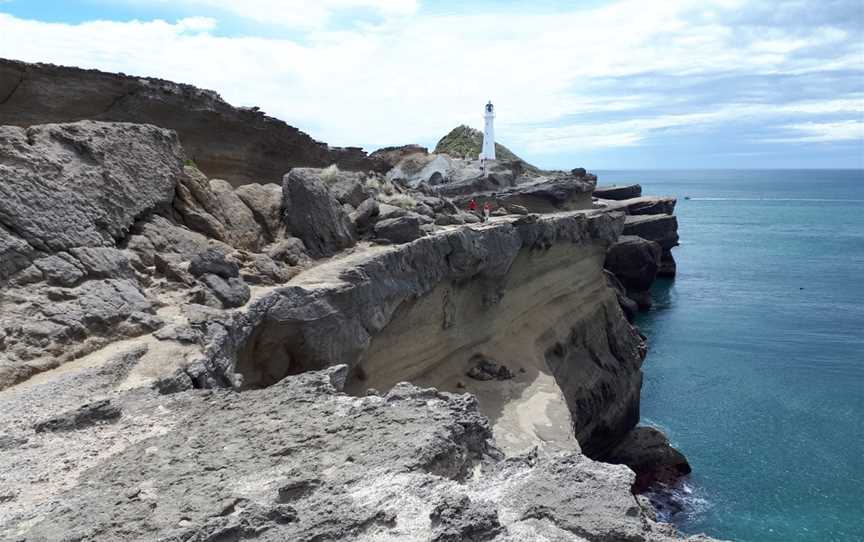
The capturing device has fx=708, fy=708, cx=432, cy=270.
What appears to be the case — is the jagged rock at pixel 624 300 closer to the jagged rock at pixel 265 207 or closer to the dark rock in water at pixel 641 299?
the dark rock in water at pixel 641 299

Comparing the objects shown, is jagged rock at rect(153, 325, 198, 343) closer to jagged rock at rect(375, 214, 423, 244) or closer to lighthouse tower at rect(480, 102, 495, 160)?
jagged rock at rect(375, 214, 423, 244)

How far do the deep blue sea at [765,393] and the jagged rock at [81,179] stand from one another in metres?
15.6

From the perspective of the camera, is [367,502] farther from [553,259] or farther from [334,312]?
[553,259]

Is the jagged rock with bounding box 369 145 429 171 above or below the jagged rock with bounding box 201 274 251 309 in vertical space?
above

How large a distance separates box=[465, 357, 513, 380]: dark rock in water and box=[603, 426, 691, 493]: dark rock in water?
17.1 ft

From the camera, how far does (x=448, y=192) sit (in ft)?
130

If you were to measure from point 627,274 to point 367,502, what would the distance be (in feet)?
142

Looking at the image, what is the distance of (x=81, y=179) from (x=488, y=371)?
11676mm

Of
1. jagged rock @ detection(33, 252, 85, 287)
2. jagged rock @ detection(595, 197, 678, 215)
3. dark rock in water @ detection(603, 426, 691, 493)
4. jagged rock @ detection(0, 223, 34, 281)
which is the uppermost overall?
jagged rock @ detection(0, 223, 34, 281)

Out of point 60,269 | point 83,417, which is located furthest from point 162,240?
point 83,417

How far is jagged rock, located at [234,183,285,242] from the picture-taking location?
16.4 metres

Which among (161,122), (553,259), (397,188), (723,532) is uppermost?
(161,122)

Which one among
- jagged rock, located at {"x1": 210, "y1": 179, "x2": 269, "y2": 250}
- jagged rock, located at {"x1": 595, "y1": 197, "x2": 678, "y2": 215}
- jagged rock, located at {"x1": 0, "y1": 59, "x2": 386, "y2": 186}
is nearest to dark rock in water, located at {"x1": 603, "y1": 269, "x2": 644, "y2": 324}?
jagged rock, located at {"x1": 595, "y1": 197, "x2": 678, "y2": 215}

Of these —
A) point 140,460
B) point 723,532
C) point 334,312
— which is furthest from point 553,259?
point 140,460
